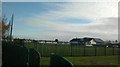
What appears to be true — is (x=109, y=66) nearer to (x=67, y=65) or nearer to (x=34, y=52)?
(x=34, y=52)

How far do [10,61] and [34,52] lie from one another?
5842 mm

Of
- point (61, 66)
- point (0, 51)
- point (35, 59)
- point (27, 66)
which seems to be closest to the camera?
point (61, 66)

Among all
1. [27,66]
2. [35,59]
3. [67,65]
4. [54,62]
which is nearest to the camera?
[67,65]

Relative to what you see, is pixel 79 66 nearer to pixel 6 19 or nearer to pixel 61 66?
pixel 61 66

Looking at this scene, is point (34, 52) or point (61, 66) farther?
point (34, 52)

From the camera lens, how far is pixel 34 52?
7645 millimetres

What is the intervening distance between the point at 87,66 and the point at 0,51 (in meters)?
6.85

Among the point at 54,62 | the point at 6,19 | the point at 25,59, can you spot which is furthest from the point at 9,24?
the point at 54,62

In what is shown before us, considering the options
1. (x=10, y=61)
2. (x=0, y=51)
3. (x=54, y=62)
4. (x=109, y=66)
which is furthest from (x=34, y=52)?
(x=0, y=51)

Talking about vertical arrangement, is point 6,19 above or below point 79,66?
above

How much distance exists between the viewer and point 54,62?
540cm

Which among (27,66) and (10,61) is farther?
(10,61)

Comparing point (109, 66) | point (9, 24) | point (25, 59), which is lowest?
point (109, 66)

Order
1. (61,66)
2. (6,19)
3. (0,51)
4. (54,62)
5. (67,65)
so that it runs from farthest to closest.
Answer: (6,19) < (0,51) < (54,62) < (61,66) < (67,65)
